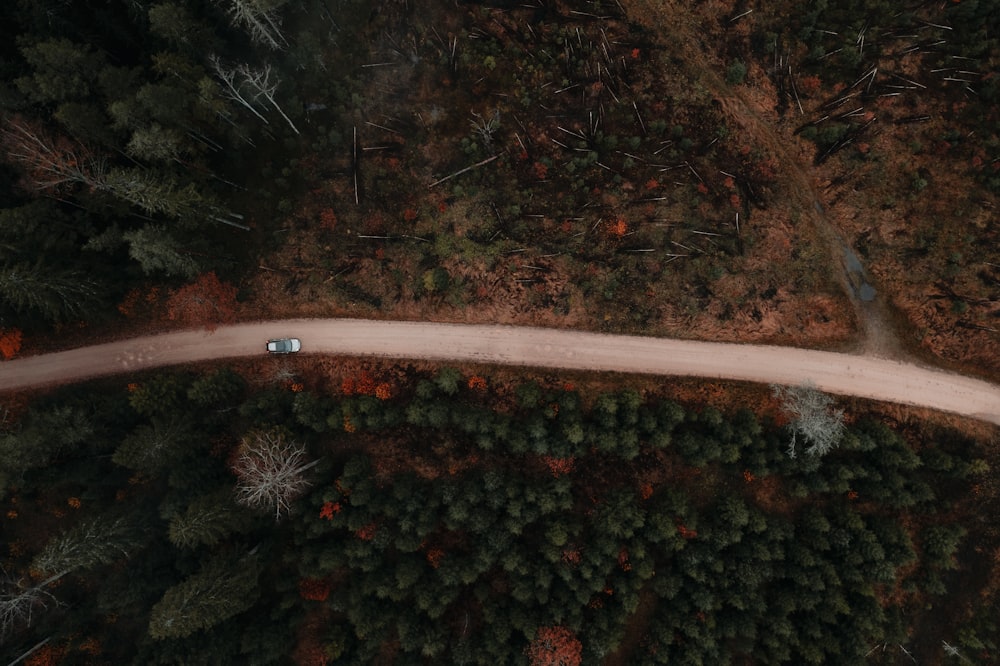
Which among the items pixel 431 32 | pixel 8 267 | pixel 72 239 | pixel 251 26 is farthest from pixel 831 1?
pixel 8 267

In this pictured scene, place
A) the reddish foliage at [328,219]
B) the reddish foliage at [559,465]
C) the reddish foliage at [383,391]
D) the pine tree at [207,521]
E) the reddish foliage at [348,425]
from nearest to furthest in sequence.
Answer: the pine tree at [207,521] < the reddish foliage at [348,425] < the reddish foliage at [559,465] < the reddish foliage at [383,391] < the reddish foliage at [328,219]

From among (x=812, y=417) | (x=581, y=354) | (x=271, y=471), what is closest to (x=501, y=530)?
(x=581, y=354)

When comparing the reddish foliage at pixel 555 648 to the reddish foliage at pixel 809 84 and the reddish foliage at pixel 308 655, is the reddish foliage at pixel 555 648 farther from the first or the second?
the reddish foliage at pixel 809 84

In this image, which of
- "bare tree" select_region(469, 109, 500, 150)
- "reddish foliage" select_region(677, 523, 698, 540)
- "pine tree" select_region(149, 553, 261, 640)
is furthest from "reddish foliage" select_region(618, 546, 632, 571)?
"bare tree" select_region(469, 109, 500, 150)

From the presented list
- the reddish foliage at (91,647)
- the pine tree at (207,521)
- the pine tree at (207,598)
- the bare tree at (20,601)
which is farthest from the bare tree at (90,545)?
the reddish foliage at (91,647)

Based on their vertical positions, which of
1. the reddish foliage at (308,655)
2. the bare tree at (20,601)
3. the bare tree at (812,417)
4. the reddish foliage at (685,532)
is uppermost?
the bare tree at (812,417)

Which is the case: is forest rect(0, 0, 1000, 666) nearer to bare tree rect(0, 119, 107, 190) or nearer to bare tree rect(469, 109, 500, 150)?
bare tree rect(469, 109, 500, 150)
